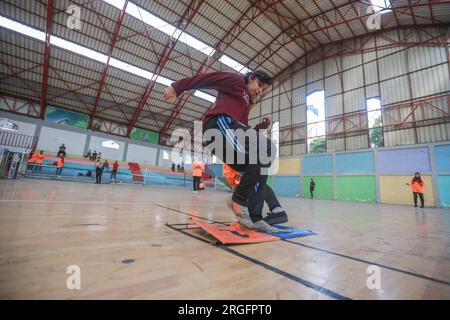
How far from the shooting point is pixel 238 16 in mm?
12492

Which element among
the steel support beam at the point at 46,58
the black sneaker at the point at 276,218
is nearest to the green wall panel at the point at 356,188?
the black sneaker at the point at 276,218

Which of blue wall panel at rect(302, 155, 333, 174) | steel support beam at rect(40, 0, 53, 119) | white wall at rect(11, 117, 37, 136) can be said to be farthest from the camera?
white wall at rect(11, 117, 37, 136)

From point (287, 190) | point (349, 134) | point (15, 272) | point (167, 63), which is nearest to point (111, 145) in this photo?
point (167, 63)

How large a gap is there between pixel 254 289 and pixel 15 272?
0.71 meters

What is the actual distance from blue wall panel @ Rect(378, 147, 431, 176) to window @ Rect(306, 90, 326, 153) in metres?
3.58

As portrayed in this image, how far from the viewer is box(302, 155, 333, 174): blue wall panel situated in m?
13.8

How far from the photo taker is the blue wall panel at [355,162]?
12.1 meters

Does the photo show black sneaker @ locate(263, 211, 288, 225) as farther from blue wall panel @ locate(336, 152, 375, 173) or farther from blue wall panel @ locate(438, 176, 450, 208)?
blue wall panel @ locate(336, 152, 375, 173)

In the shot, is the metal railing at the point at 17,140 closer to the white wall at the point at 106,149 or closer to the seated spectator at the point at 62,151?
the seated spectator at the point at 62,151

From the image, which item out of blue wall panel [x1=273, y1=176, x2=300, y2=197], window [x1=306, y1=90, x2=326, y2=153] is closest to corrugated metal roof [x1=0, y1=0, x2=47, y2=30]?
window [x1=306, y1=90, x2=326, y2=153]

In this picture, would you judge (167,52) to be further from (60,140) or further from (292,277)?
(292,277)

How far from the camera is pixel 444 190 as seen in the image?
971 centimetres

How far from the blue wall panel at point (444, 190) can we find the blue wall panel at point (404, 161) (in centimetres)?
67

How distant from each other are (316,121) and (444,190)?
7.68 metres
